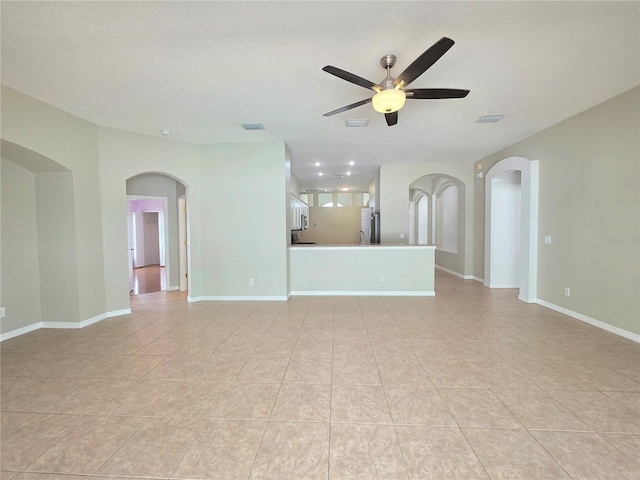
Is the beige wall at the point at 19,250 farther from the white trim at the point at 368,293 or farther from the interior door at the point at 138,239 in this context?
the interior door at the point at 138,239

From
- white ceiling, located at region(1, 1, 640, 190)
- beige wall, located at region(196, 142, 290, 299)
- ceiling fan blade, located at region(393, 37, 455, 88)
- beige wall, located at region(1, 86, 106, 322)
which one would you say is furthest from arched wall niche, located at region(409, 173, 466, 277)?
beige wall, located at region(1, 86, 106, 322)

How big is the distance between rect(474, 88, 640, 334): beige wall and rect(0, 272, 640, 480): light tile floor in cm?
49

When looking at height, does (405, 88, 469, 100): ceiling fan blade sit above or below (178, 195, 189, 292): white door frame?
above

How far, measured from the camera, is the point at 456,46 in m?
2.16

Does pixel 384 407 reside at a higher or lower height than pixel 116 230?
lower

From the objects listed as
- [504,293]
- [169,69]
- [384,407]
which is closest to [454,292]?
[504,293]

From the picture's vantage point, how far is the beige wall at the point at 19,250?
10.4ft

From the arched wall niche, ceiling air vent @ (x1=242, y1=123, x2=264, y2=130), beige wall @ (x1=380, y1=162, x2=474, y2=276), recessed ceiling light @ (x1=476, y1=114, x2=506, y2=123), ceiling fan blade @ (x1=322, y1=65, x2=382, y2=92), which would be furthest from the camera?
the arched wall niche

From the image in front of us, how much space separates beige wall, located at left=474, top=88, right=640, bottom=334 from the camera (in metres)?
2.98

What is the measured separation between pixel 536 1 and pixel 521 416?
9.32ft

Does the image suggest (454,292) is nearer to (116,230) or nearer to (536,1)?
(536,1)

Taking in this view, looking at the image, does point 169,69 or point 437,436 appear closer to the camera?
point 437,436

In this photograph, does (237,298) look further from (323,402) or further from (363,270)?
(323,402)

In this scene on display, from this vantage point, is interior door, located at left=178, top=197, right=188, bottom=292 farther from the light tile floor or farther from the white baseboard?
the light tile floor
